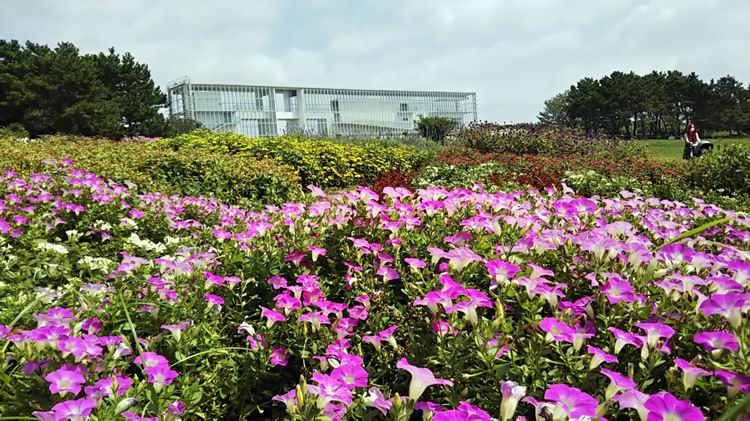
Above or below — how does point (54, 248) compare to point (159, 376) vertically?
above

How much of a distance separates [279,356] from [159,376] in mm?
381

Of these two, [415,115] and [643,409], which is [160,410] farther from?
[415,115]

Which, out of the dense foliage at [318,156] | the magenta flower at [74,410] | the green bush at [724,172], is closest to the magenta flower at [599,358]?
the magenta flower at [74,410]

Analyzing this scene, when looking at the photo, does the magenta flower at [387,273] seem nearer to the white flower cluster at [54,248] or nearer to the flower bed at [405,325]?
the flower bed at [405,325]

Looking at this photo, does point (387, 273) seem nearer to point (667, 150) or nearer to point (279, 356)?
point (279, 356)

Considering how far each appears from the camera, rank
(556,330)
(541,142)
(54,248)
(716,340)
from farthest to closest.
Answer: (541,142)
(54,248)
(556,330)
(716,340)

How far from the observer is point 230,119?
54.9m

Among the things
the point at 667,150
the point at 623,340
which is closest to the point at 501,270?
the point at 623,340

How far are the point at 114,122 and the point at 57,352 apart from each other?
34.1 meters

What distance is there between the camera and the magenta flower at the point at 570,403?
90 centimetres

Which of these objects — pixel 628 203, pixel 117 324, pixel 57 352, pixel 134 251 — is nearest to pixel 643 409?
pixel 57 352

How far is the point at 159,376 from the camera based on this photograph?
3.79 feet

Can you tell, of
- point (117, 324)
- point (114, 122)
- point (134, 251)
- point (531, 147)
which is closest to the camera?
point (117, 324)

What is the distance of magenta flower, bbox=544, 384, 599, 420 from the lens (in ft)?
2.96
